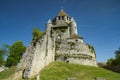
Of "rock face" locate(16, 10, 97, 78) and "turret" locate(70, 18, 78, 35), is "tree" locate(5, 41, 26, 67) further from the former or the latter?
"turret" locate(70, 18, 78, 35)

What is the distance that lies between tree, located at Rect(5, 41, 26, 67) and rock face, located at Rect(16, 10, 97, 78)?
9906mm

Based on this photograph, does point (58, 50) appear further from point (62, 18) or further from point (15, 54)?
point (62, 18)

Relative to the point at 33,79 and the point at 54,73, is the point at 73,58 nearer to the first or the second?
the point at 54,73

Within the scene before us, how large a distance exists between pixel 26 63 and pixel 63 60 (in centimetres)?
1168

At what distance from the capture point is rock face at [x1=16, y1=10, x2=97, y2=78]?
2128 cm

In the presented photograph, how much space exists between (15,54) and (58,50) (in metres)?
16.0

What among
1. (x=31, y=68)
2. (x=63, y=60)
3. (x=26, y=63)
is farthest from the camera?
(x=63, y=60)

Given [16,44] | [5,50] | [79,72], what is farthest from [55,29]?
[79,72]

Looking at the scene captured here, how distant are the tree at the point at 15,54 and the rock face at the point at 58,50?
9.91 metres

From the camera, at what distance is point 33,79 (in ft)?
60.6

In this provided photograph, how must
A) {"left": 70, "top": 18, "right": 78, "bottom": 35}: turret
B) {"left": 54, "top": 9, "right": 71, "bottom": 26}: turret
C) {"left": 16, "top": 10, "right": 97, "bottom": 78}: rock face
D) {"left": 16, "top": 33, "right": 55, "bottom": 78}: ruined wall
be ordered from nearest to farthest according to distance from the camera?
{"left": 16, "top": 33, "right": 55, "bottom": 78}: ruined wall → {"left": 16, "top": 10, "right": 97, "bottom": 78}: rock face → {"left": 70, "top": 18, "right": 78, "bottom": 35}: turret → {"left": 54, "top": 9, "right": 71, "bottom": 26}: turret

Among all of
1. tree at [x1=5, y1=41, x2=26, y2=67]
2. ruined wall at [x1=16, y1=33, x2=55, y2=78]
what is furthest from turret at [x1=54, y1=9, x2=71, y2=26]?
ruined wall at [x1=16, y1=33, x2=55, y2=78]

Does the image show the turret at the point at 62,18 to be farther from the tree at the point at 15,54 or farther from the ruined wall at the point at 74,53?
the ruined wall at the point at 74,53

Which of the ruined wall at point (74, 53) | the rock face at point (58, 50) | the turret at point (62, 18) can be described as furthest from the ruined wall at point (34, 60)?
the turret at point (62, 18)
